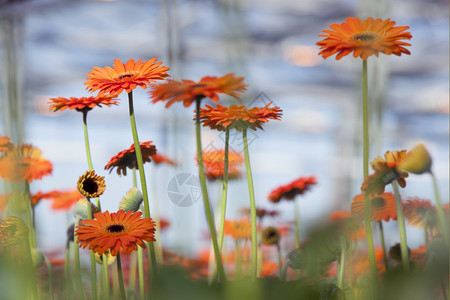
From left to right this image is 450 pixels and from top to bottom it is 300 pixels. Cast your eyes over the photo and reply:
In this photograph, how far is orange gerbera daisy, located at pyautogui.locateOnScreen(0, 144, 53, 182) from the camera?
19 centimetres

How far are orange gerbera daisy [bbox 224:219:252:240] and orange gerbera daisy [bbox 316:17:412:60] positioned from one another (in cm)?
9

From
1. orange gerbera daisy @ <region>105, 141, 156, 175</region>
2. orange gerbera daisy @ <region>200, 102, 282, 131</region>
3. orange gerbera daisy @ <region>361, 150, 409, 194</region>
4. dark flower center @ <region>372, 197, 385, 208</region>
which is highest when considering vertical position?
orange gerbera daisy @ <region>200, 102, 282, 131</region>

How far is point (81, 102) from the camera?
189mm

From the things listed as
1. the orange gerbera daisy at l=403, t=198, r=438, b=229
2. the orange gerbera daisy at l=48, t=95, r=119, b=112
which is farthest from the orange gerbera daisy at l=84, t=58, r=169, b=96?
the orange gerbera daisy at l=403, t=198, r=438, b=229

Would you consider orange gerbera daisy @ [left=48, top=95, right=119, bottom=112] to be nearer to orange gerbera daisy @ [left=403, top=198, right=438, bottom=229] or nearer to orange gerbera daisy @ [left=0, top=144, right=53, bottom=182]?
orange gerbera daisy @ [left=0, top=144, right=53, bottom=182]

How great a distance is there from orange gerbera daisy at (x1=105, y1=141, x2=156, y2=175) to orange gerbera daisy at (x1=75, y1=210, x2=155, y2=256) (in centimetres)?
2

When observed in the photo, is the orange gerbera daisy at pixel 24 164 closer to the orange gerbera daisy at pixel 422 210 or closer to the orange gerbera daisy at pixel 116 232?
the orange gerbera daisy at pixel 116 232

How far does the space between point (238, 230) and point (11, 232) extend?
102 mm

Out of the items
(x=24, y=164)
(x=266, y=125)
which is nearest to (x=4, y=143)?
(x=24, y=164)

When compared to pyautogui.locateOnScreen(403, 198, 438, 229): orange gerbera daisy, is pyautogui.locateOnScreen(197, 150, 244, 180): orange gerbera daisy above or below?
above

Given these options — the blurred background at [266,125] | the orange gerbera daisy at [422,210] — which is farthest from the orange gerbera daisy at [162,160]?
the orange gerbera daisy at [422,210]

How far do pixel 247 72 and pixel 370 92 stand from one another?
92 mm

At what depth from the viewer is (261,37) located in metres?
0.25

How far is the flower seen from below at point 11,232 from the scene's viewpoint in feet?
0.61
